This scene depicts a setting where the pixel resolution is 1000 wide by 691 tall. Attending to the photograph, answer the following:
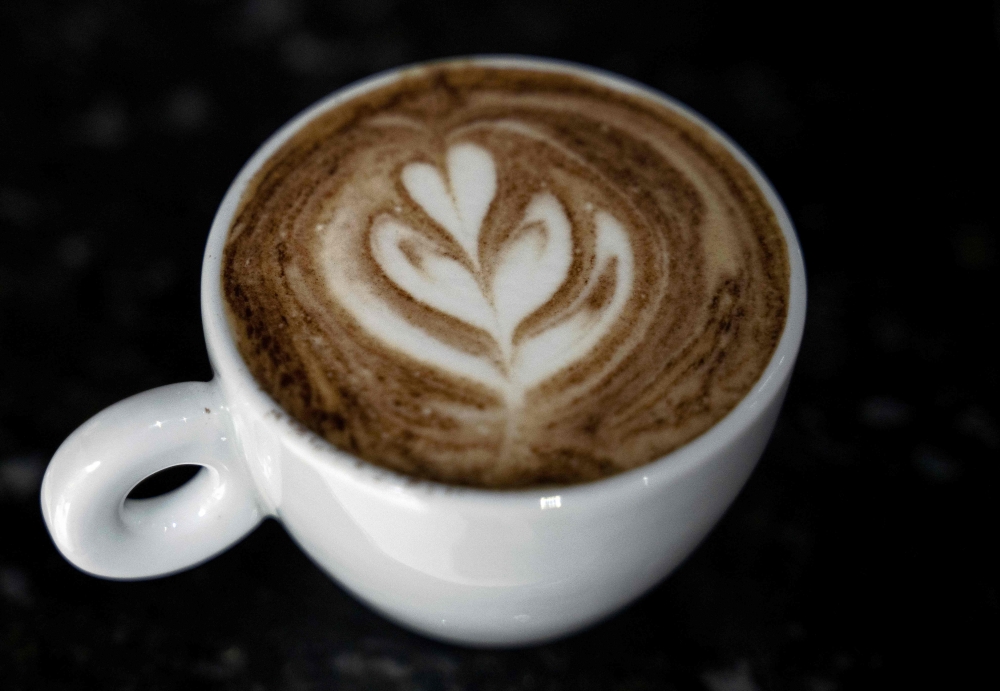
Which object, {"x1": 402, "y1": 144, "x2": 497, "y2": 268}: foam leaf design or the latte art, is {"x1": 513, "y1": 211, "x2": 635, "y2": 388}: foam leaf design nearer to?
the latte art

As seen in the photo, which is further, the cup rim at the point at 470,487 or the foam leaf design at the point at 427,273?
the foam leaf design at the point at 427,273

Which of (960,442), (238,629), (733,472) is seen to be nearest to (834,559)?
(960,442)

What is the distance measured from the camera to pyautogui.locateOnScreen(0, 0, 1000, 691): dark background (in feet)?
3.13

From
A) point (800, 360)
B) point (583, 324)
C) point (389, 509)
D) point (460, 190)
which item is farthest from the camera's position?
point (800, 360)

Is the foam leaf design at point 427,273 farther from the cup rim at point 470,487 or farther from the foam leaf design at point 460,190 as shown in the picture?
the cup rim at point 470,487

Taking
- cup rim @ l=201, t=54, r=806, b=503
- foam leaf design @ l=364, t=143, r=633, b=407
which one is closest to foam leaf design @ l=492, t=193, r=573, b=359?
foam leaf design @ l=364, t=143, r=633, b=407

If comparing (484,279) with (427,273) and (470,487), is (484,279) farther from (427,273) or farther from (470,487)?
(470,487)

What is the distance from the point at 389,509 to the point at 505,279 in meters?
0.25

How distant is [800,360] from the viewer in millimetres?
1202

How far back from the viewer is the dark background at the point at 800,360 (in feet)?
3.13

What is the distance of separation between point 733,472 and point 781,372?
0.09m

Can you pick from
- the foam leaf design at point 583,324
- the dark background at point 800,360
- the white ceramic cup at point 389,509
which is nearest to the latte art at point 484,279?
the foam leaf design at point 583,324

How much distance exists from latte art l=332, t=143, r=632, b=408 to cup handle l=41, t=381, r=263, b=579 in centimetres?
16

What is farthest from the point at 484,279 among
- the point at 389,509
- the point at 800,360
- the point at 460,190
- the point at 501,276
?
the point at 800,360
